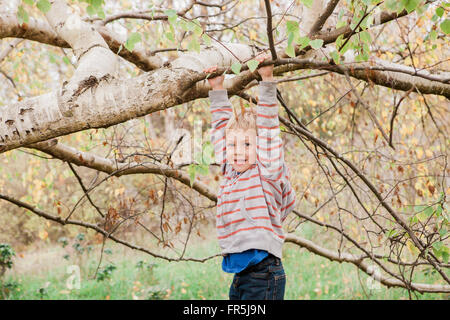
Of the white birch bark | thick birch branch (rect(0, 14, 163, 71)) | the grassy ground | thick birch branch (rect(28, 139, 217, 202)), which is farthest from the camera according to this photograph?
the grassy ground

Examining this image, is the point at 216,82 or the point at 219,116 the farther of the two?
the point at 219,116

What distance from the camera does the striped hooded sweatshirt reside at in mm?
1750

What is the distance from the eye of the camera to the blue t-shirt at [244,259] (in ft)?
5.81

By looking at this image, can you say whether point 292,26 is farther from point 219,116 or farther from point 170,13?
point 219,116

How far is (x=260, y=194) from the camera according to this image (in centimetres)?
180

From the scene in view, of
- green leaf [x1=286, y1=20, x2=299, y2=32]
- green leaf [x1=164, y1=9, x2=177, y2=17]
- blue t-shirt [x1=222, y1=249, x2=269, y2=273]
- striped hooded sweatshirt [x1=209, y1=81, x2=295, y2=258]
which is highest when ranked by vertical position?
green leaf [x1=164, y1=9, x2=177, y2=17]

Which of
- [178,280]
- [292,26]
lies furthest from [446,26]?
[178,280]

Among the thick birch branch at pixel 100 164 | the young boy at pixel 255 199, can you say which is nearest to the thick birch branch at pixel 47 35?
the thick birch branch at pixel 100 164

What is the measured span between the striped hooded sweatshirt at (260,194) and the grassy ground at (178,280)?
12.4 ft

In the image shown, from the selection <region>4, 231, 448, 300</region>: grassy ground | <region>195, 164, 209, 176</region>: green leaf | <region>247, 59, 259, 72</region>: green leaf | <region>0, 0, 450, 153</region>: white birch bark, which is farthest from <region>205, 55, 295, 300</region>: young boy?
<region>4, 231, 448, 300</region>: grassy ground

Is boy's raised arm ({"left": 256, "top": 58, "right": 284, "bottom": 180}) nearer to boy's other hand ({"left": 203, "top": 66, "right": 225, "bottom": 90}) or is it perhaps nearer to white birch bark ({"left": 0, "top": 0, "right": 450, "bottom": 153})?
boy's other hand ({"left": 203, "top": 66, "right": 225, "bottom": 90})

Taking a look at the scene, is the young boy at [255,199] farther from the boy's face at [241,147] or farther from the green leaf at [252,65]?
the green leaf at [252,65]

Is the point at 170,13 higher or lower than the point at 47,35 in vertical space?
lower

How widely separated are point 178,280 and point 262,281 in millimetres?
4653
